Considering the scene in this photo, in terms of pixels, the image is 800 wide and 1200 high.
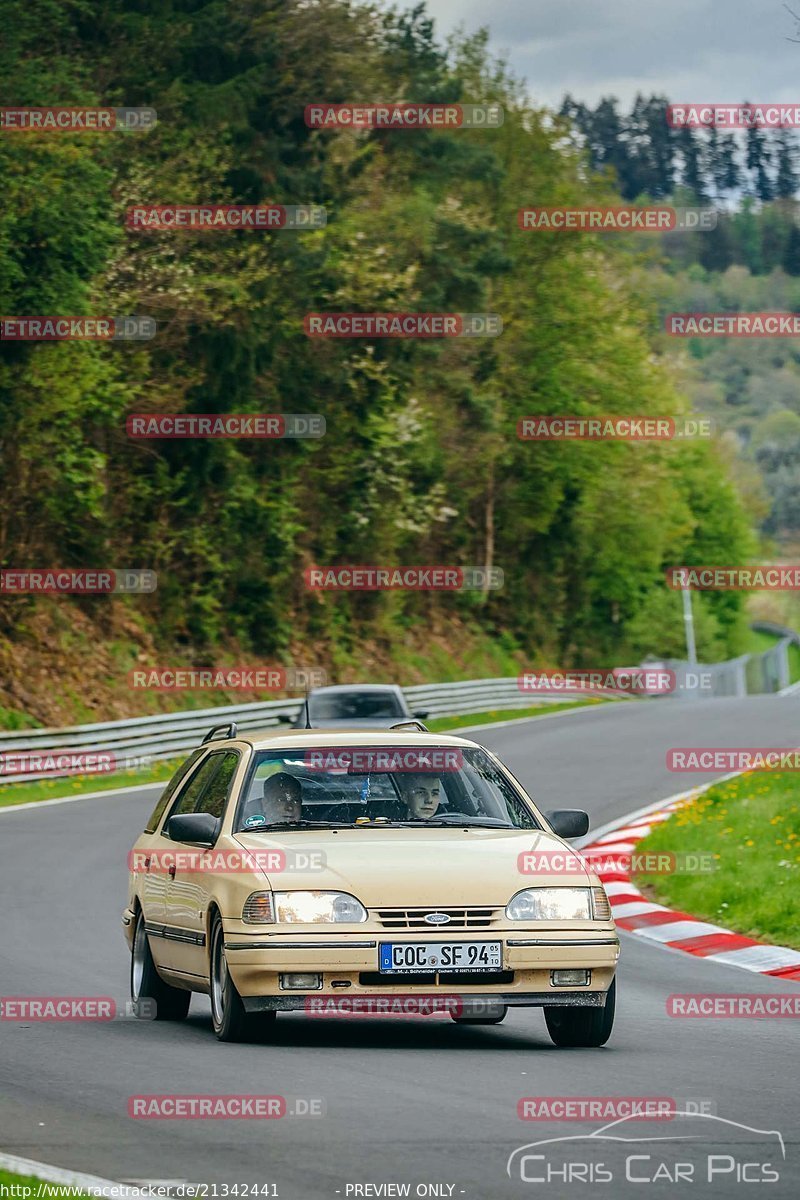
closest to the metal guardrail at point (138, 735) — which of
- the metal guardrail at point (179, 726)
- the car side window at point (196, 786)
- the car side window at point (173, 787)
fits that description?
the metal guardrail at point (179, 726)

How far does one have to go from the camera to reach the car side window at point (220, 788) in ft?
35.0

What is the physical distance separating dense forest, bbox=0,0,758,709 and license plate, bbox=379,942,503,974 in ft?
79.4

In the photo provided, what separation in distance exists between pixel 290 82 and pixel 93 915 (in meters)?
32.5

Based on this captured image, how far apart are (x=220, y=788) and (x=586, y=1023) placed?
7.52 ft

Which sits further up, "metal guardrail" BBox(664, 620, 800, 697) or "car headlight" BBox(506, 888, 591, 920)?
"car headlight" BBox(506, 888, 591, 920)

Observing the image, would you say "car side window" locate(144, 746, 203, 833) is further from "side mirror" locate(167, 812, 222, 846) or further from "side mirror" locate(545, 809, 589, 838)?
"side mirror" locate(545, 809, 589, 838)

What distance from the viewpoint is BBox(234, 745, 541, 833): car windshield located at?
1036 cm

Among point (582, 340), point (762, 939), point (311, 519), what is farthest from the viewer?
point (582, 340)

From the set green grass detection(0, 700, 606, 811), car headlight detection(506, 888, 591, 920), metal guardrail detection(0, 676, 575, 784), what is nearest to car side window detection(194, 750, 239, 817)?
car headlight detection(506, 888, 591, 920)

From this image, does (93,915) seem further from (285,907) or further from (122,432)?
(122,432)

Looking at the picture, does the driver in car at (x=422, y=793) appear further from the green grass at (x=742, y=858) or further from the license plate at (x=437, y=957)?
the green grass at (x=742, y=858)

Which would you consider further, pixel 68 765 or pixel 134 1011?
pixel 68 765

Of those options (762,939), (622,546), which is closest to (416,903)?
(762,939)

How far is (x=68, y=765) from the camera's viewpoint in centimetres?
3338
